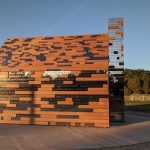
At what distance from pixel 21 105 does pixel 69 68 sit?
270 centimetres

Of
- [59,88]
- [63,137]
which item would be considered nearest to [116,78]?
[59,88]

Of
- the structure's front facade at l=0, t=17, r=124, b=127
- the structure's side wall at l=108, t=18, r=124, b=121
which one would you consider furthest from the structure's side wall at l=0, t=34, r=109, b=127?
the structure's side wall at l=108, t=18, r=124, b=121

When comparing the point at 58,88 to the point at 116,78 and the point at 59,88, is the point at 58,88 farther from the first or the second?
the point at 116,78

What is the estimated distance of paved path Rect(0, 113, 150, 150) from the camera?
28.1 feet

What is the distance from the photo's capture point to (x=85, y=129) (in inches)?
462

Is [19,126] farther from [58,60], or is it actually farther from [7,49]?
[7,49]

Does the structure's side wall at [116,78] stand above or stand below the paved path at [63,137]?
above

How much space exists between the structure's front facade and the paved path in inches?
27.0

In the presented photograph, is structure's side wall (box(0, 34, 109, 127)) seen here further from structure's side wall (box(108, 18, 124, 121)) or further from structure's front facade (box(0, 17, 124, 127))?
structure's side wall (box(108, 18, 124, 121))

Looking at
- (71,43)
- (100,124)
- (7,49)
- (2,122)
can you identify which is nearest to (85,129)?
(100,124)

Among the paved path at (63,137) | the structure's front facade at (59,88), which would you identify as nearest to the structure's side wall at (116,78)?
the structure's front facade at (59,88)

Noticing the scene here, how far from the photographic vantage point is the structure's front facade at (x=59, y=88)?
12496mm

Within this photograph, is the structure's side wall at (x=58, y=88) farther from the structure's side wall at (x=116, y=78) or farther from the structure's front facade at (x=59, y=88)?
the structure's side wall at (x=116, y=78)

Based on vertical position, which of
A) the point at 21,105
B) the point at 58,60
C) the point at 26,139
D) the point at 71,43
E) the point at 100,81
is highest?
the point at 71,43
